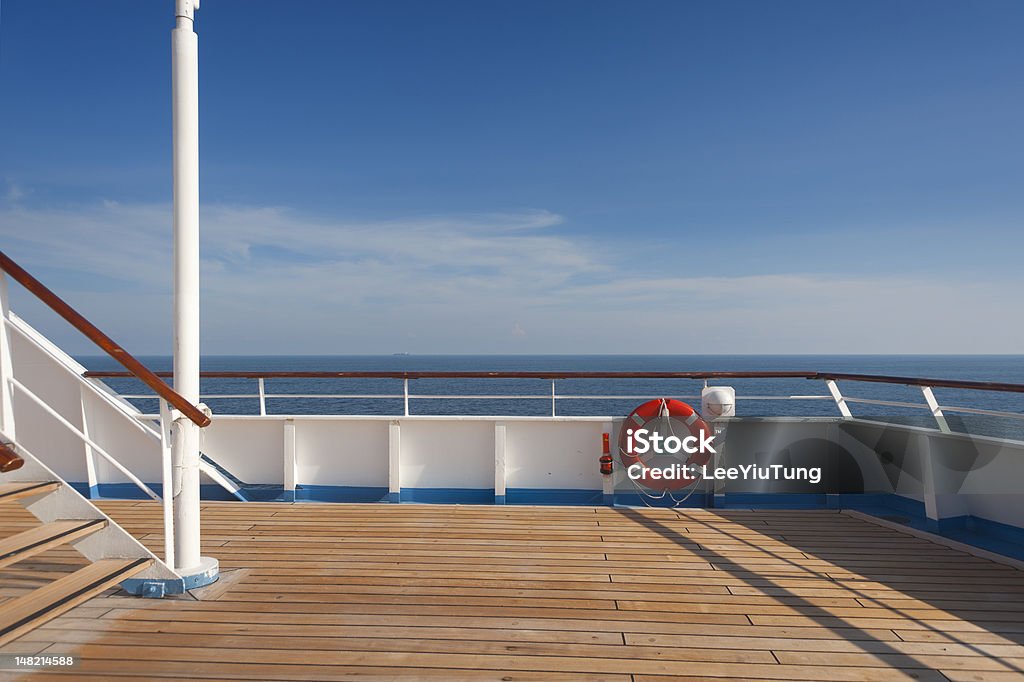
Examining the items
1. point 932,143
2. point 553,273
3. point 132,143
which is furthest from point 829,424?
point 553,273

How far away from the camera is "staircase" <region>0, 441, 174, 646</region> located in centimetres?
167

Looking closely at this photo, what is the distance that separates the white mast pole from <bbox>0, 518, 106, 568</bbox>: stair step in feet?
0.88

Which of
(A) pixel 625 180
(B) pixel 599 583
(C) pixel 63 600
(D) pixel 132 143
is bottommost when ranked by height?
(B) pixel 599 583

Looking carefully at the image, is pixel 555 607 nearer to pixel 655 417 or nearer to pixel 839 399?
pixel 655 417

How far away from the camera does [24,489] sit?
1816 millimetres

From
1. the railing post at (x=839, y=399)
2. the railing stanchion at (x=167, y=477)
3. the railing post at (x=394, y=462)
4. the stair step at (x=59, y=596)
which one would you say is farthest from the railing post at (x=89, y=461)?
the railing post at (x=839, y=399)

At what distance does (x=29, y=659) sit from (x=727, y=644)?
1.86m

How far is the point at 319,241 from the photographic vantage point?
1798cm

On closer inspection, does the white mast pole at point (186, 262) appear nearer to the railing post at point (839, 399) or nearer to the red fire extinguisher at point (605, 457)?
the red fire extinguisher at point (605, 457)

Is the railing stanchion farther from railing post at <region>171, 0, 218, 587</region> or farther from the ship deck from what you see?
the ship deck

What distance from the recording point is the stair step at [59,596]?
1484mm

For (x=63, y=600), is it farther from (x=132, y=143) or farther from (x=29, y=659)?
(x=132, y=143)

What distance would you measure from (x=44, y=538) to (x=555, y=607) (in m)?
1.59

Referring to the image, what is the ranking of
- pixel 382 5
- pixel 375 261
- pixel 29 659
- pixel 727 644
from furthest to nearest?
pixel 375 261 → pixel 382 5 → pixel 727 644 → pixel 29 659
